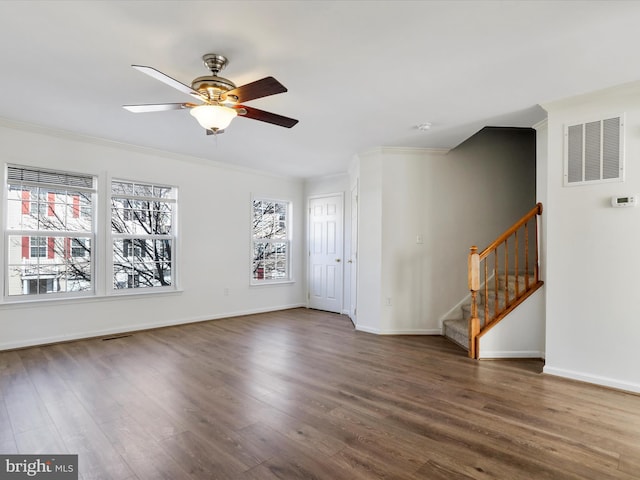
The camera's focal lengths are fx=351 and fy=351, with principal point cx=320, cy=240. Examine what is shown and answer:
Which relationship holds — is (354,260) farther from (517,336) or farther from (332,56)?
(332,56)

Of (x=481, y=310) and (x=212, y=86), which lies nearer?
(x=212, y=86)

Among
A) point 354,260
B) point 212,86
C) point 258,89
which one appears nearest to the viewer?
point 258,89

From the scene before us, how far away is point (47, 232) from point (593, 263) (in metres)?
5.71

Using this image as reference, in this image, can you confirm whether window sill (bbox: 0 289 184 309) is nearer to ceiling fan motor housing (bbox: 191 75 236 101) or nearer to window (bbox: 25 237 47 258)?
window (bbox: 25 237 47 258)

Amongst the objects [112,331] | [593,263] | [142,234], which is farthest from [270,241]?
[593,263]

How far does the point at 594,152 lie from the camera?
3.07 meters

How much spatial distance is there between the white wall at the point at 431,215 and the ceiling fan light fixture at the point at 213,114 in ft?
8.98

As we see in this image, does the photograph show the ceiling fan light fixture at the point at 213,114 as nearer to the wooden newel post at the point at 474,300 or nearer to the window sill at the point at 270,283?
the wooden newel post at the point at 474,300

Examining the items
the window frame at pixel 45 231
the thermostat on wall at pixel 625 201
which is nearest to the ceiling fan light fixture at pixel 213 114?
the window frame at pixel 45 231

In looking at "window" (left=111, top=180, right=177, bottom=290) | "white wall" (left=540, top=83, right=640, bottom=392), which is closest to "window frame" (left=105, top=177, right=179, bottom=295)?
"window" (left=111, top=180, right=177, bottom=290)

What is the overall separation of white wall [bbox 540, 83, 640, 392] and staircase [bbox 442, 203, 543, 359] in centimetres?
40

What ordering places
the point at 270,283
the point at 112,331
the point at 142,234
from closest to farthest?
the point at 112,331 < the point at 142,234 < the point at 270,283

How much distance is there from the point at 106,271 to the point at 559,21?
5.13 m

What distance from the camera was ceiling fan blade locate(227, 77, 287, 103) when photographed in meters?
2.15
